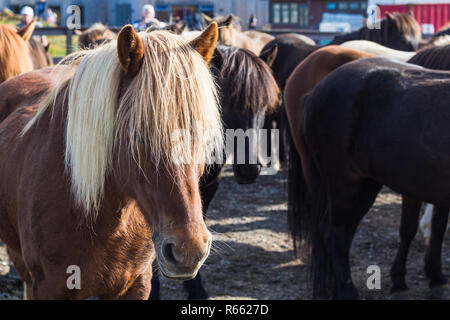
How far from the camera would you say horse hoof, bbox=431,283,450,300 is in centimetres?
402

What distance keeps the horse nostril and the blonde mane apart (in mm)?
231

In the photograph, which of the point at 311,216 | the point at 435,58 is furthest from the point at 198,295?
the point at 435,58

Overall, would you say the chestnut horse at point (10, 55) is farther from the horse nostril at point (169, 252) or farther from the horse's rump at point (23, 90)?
the horse nostril at point (169, 252)

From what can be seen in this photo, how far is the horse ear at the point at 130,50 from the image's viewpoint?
179 centimetres

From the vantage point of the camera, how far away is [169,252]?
173 centimetres

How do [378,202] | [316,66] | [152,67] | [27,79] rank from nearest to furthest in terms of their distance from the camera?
1. [152,67]
2. [27,79]
3. [316,66]
4. [378,202]

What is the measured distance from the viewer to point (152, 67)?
1823 millimetres

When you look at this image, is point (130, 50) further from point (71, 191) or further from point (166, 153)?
point (71, 191)

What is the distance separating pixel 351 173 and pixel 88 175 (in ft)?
7.55

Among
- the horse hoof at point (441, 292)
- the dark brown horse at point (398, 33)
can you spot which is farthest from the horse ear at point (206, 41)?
the dark brown horse at point (398, 33)

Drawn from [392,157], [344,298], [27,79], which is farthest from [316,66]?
[27,79]

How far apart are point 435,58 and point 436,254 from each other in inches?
62.2
